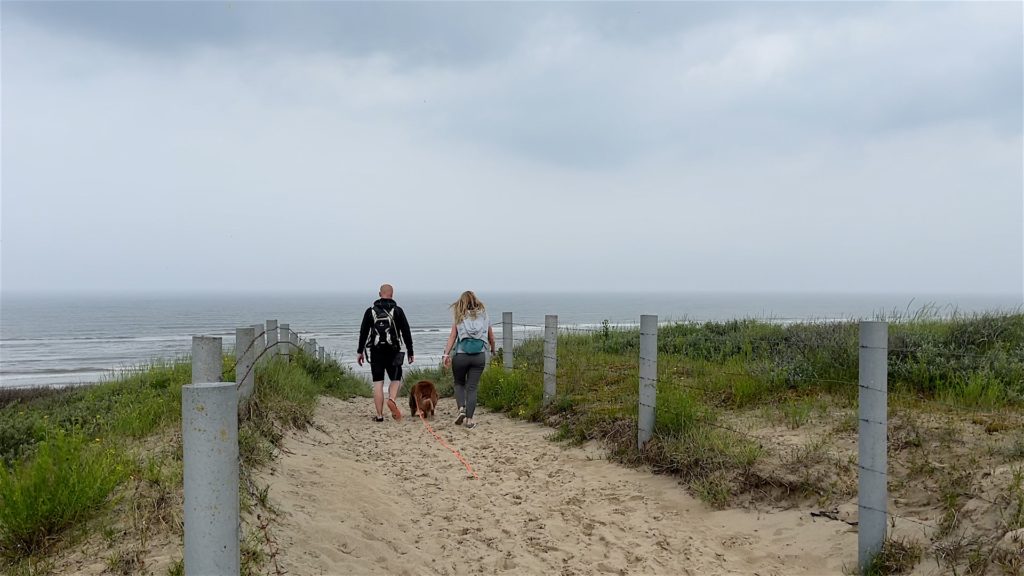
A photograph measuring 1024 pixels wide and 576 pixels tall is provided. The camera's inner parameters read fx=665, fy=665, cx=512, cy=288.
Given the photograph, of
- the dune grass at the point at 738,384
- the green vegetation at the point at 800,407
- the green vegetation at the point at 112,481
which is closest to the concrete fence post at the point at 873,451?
the green vegetation at the point at 800,407

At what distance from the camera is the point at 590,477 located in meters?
5.96

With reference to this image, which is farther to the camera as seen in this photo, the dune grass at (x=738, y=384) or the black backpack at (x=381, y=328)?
the black backpack at (x=381, y=328)

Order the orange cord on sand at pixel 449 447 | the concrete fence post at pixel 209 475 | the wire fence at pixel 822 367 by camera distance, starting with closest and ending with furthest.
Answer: the concrete fence post at pixel 209 475 → the wire fence at pixel 822 367 → the orange cord on sand at pixel 449 447

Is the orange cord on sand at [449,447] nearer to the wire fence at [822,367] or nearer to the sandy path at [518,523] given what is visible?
the sandy path at [518,523]

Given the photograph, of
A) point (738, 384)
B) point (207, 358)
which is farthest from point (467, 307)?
point (207, 358)

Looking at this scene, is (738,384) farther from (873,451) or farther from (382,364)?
(382,364)

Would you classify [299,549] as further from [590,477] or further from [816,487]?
[816,487]

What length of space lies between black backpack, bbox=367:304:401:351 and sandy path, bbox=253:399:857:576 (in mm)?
2249

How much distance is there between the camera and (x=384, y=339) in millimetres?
8953

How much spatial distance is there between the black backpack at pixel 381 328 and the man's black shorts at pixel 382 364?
5.3 inches

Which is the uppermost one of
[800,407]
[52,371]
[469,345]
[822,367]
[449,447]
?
[469,345]

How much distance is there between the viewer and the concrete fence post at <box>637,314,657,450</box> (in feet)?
20.5

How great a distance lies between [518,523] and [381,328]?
4544mm

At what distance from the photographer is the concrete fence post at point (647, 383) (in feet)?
20.5
